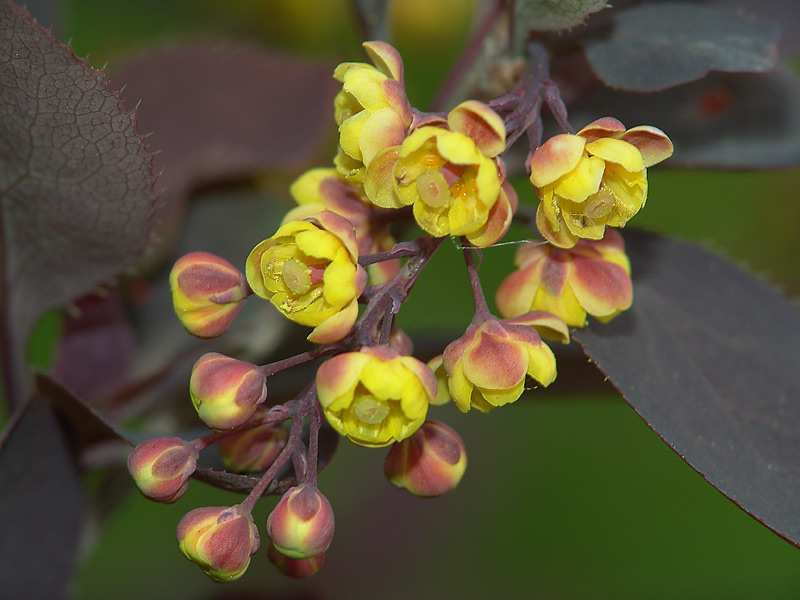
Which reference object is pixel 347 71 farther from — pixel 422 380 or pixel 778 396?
pixel 778 396

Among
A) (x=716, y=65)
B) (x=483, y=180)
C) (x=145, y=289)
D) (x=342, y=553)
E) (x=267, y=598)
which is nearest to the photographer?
(x=483, y=180)

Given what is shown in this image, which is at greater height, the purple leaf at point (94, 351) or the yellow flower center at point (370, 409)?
the yellow flower center at point (370, 409)

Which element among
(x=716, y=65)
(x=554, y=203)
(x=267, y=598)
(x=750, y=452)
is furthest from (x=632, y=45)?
(x=267, y=598)

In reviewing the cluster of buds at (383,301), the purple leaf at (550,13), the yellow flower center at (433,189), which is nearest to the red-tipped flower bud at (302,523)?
the cluster of buds at (383,301)

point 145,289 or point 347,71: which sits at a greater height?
point 347,71

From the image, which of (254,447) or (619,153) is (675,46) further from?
(254,447)

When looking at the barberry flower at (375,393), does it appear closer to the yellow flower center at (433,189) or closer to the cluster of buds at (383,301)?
the cluster of buds at (383,301)
